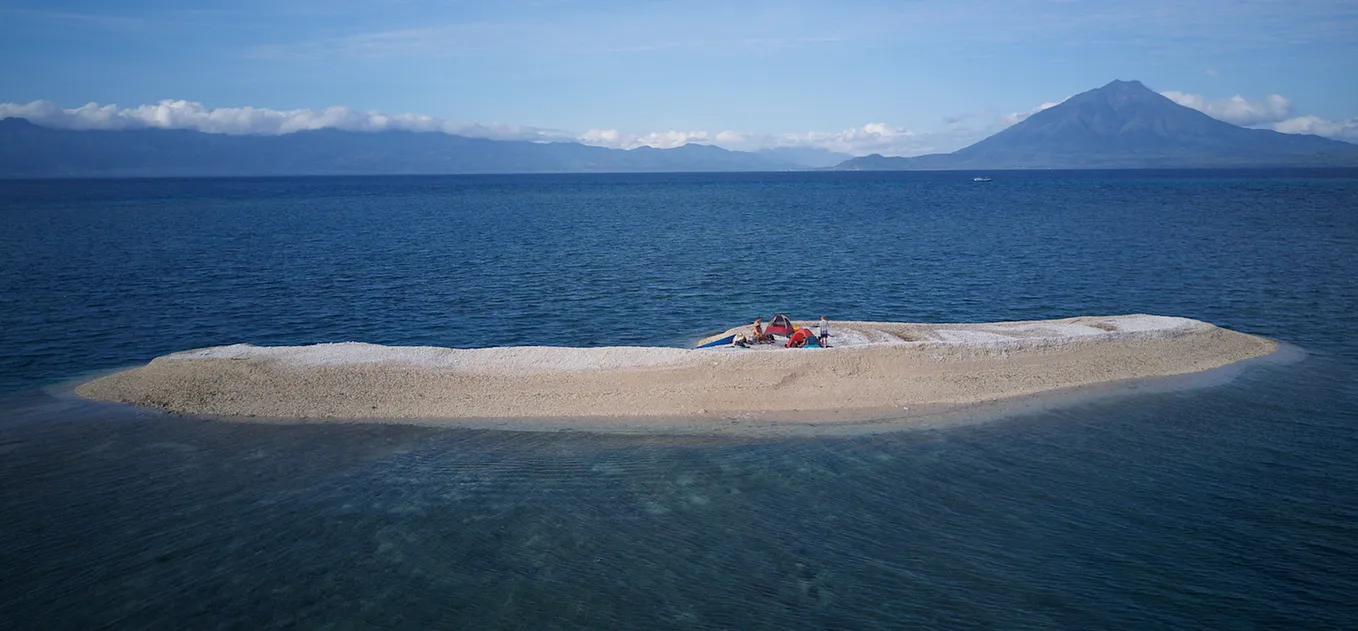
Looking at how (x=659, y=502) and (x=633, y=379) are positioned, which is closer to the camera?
(x=659, y=502)

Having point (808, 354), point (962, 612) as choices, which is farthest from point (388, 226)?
point (962, 612)

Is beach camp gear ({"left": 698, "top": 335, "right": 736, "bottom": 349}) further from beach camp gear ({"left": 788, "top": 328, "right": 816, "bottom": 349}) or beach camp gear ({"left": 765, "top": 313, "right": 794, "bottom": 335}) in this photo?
beach camp gear ({"left": 788, "top": 328, "right": 816, "bottom": 349})

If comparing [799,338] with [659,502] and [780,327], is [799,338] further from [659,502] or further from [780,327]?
[659,502]

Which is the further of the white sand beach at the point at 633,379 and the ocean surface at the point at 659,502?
the white sand beach at the point at 633,379

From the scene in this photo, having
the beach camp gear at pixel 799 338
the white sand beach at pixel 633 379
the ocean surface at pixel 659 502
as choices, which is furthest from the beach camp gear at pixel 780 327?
the ocean surface at pixel 659 502

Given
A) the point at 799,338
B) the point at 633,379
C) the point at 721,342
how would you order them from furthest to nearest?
the point at 721,342 → the point at 799,338 → the point at 633,379

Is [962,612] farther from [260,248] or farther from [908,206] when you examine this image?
[908,206]

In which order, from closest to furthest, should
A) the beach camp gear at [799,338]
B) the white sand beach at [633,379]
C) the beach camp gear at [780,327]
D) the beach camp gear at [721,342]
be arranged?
1. the white sand beach at [633,379]
2. the beach camp gear at [799,338]
3. the beach camp gear at [721,342]
4. the beach camp gear at [780,327]

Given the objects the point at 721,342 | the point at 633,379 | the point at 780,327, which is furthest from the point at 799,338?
the point at 633,379

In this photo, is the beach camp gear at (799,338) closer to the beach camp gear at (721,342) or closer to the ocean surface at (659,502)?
the beach camp gear at (721,342)
